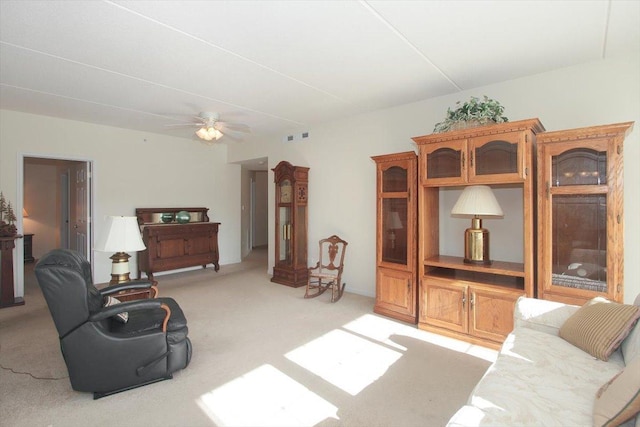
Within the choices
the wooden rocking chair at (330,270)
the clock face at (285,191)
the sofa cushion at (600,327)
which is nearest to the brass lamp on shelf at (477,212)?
the sofa cushion at (600,327)

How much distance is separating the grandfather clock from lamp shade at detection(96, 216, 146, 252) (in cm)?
262

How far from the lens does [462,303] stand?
3.01m

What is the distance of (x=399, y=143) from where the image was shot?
4.21 metres

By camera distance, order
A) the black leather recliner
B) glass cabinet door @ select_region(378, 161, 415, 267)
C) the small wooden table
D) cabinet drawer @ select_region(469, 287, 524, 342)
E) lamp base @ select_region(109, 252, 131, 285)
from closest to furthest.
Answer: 1. the black leather recliner
2. cabinet drawer @ select_region(469, 287, 524, 342)
3. lamp base @ select_region(109, 252, 131, 285)
4. glass cabinet door @ select_region(378, 161, 415, 267)
5. the small wooden table

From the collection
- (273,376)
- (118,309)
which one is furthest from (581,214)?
(118,309)

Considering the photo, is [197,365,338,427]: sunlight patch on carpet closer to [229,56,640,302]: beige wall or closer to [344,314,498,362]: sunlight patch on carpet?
[344,314,498,362]: sunlight patch on carpet

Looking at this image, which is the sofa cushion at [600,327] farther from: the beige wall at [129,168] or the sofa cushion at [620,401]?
the beige wall at [129,168]

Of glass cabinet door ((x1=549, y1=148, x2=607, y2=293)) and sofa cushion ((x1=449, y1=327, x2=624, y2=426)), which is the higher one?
glass cabinet door ((x1=549, y1=148, x2=607, y2=293))

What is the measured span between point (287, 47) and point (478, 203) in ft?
7.39

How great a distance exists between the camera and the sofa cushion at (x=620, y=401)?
107cm

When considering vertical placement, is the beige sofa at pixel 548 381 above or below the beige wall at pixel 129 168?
below

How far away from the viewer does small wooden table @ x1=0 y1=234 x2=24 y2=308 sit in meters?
4.09

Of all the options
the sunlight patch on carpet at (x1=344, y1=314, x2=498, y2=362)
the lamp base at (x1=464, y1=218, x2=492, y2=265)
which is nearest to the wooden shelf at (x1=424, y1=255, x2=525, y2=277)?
the lamp base at (x1=464, y1=218, x2=492, y2=265)

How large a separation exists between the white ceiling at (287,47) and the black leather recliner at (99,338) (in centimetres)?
175
